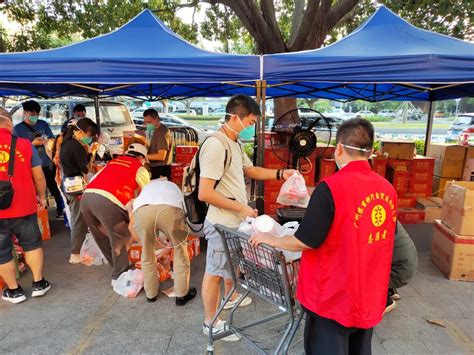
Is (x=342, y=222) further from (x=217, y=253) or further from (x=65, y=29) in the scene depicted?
(x=65, y=29)

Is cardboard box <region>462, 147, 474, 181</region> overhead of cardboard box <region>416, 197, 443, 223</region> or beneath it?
overhead

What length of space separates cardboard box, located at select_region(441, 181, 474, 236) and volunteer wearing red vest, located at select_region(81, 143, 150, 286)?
3.09m

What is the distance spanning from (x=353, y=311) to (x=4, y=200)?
9.01 feet

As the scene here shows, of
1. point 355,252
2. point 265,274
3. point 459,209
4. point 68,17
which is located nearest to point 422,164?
point 459,209

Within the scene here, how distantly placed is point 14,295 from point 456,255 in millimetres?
4222

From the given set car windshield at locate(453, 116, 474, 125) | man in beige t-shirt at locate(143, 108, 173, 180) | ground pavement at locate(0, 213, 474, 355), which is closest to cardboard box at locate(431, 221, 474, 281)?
ground pavement at locate(0, 213, 474, 355)

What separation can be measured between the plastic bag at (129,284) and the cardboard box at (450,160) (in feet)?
15.7

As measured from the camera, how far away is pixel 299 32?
24.6 ft

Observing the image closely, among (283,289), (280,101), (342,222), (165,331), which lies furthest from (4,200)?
(280,101)

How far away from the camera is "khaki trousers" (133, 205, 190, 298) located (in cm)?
281

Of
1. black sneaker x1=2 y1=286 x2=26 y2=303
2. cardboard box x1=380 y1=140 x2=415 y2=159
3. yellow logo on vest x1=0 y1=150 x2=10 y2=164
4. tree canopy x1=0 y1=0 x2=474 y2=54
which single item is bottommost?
black sneaker x1=2 y1=286 x2=26 y2=303

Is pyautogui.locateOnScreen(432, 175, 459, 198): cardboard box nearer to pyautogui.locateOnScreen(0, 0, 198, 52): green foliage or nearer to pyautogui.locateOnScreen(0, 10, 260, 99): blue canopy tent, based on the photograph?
pyautogui.locateOnScreen(0, 10, 260, 99): blue canopy tent

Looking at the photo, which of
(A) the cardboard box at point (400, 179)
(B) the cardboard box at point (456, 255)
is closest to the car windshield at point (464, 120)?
(A) the cardboard box at point (400, 179)

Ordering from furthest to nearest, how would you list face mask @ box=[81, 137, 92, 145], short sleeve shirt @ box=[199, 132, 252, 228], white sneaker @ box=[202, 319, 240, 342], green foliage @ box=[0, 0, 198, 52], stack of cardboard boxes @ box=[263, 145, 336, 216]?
green foliage @ box=[0, 0, 198, 52], stack of cardboard boxes @ box=[263, 145, 336, 216], face mask @ box=[81, 137, 92, 145], white sneaker @ box=[202, 319, 240, 342], short sleeve shirt @ box=[199, 132, 252, 228]
